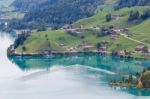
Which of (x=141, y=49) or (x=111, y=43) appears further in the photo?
(x=111, y=43)

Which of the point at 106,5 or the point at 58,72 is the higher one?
the point at 106,5

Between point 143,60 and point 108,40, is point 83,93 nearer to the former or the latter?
point 143,60

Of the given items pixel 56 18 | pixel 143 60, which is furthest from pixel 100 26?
pixel 56 18

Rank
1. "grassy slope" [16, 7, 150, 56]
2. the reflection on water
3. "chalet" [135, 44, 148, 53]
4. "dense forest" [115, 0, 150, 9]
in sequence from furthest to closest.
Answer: "dense forest" [115, 0, 150, 9], "grassy slope" [16, 7, 150, 56], "chalet" [135, 44, 148, 53], the reflection on water

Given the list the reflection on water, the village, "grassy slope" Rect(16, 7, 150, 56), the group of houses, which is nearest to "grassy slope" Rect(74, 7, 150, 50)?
"grassy slope" Rect(16, 7, 150, 56)

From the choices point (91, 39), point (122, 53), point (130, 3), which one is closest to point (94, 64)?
point (122, 53)

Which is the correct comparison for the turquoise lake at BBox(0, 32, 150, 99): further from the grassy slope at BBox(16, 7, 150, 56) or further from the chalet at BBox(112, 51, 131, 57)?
the grassy slope at BBox(16, 7, 150, 56)

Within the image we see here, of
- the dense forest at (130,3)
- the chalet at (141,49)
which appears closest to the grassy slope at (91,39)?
the chalet at (141,49)

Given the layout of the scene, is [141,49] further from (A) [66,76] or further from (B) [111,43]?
(A) [66,76]
